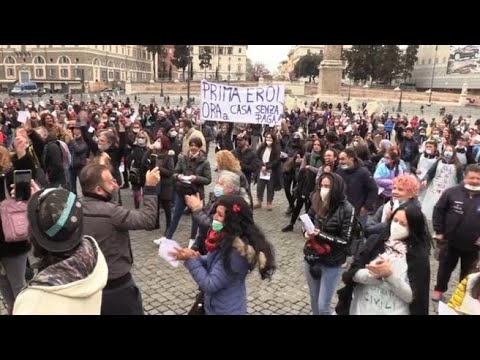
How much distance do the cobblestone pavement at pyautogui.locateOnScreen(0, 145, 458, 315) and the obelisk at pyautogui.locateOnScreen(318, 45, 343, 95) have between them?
38.0 metres

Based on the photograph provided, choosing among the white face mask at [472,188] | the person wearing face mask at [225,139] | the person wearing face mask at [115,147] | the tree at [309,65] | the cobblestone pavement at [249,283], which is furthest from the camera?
the tree at [309,65]

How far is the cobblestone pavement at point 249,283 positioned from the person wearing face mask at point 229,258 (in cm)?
182

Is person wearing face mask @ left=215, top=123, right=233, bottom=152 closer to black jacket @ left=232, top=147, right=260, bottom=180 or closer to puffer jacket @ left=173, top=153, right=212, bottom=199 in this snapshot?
black jacket @ left=232, top=147, right=260, bottom=180

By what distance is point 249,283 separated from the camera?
526 cm

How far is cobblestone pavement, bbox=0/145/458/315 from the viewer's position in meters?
4.69

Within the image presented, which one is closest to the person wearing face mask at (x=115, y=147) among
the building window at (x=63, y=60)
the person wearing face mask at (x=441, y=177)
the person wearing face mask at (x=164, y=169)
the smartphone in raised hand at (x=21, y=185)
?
the person wearing face mask at (x=164, y=169)

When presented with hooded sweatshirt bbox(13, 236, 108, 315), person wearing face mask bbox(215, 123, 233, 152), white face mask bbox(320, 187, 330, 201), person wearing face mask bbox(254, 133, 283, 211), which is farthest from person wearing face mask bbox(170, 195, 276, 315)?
person wearing face mask bbox(215, 123, 233, 152)

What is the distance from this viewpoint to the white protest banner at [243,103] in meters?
9.07

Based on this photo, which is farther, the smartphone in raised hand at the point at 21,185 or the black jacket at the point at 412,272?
the smartphone in raised hand at the point at 21,185

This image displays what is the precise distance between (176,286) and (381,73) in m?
77.5

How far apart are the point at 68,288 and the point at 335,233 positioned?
256 cm

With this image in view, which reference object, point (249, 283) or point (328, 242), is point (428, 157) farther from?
point (328, 242)

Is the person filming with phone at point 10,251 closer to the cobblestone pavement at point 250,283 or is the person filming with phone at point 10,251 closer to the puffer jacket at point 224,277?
the cobblestone pavement at point 250,283

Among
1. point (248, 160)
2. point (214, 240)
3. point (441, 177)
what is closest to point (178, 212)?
point (248, 160)
